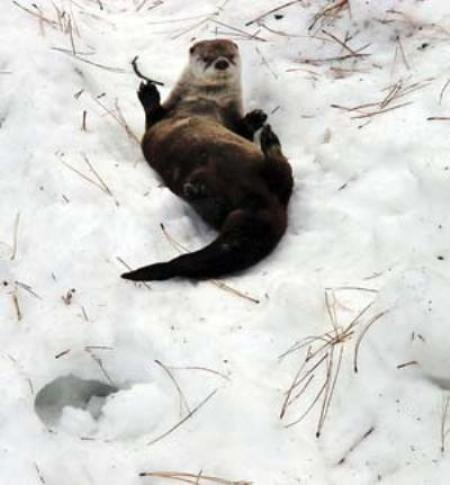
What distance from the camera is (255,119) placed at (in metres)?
3.84

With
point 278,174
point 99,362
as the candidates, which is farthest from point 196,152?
point 99,362

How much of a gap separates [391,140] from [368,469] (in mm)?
1547

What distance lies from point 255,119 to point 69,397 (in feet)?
5.94

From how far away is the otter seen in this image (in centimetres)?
298

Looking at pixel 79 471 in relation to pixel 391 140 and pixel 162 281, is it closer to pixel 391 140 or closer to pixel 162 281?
pixel 162 281

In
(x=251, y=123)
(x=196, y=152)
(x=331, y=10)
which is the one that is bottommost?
(x=251, y=123)

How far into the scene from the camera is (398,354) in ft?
7.96

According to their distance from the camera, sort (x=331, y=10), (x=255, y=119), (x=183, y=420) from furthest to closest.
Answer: (x=331, y=10) < (x=255, y=119) < (x=183, y=420)

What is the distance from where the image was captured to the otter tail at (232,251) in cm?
286

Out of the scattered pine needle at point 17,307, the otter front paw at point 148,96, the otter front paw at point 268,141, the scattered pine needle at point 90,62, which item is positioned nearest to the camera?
the scattered pine needle at point 17,307

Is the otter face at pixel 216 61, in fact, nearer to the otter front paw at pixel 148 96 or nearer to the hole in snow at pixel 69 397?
the otter front paw at pixel 148 96

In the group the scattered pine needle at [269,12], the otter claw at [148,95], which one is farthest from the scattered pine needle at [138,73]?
the scattered pine needle at [269,12]

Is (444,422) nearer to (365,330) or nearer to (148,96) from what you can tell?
(365,330)

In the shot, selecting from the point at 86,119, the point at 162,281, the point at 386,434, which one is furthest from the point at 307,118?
the point at 386,434
